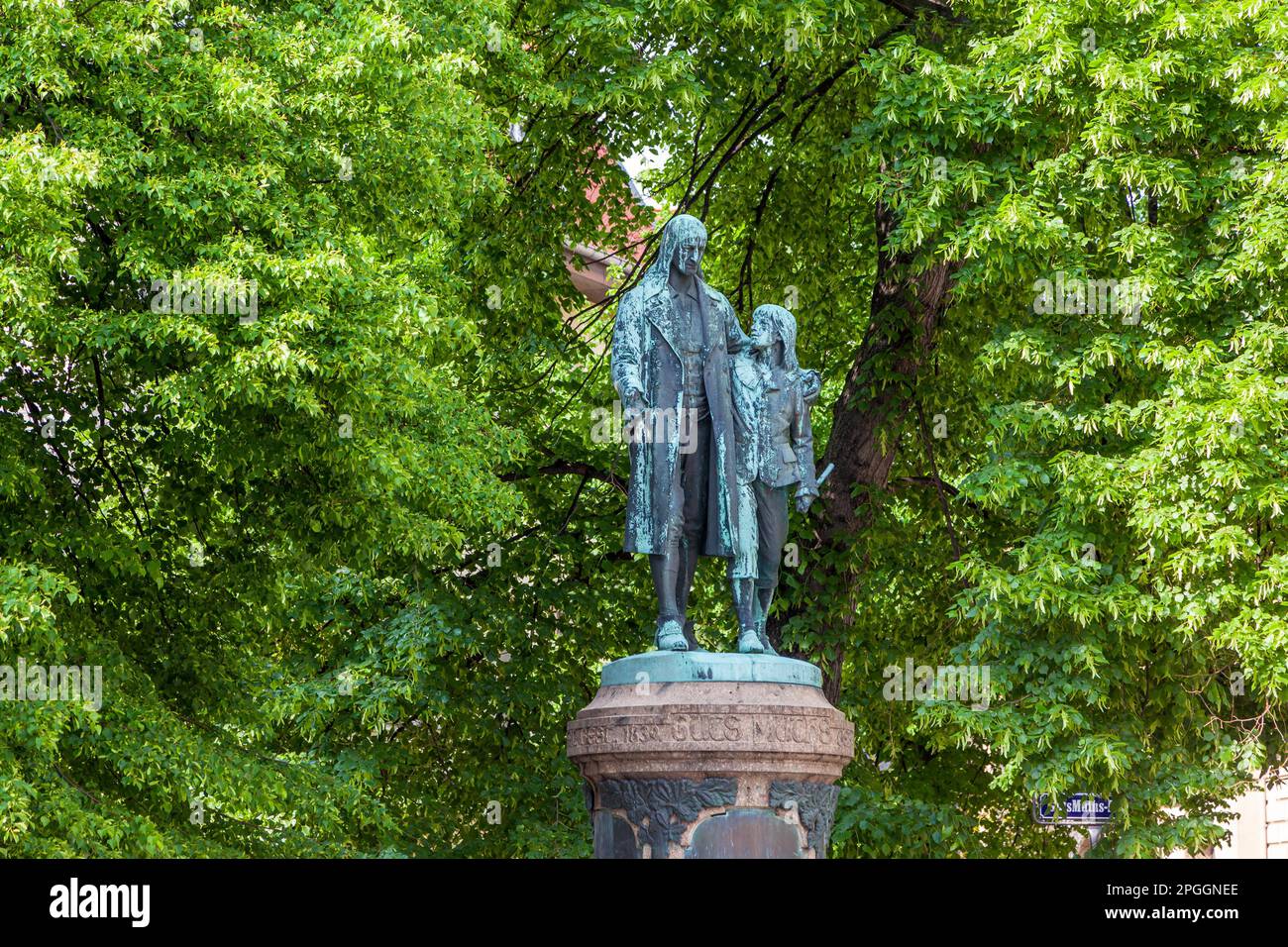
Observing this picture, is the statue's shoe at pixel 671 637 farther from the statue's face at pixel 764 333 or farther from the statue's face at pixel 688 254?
the statue's face at pixel 688 254

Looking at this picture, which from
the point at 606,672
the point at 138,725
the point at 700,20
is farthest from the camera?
the point at 700,20

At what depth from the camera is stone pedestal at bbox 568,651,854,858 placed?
28.0 feet

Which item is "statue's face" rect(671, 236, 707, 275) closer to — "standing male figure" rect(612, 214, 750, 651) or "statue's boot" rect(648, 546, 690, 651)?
"standing male figure" rect(612, 214, 750, 651)

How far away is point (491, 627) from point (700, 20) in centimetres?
532

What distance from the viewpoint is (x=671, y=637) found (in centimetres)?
909

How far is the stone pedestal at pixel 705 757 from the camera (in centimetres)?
854

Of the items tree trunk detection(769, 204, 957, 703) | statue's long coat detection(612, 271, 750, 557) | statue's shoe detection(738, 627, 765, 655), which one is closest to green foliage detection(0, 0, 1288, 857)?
tree trunk detection(769, 204, 957, 703)

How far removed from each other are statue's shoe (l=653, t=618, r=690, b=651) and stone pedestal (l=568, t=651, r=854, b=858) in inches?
10.6

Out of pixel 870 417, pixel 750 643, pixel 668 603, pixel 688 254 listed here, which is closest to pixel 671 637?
pixel 668 603

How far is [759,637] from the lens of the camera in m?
9.37

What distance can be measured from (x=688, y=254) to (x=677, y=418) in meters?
0.87

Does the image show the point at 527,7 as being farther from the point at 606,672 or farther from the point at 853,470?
the point at 606,672

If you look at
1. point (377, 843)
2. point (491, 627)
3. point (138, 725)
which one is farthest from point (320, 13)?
point (377, 843)

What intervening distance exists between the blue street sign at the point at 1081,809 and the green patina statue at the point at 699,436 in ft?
17.8
